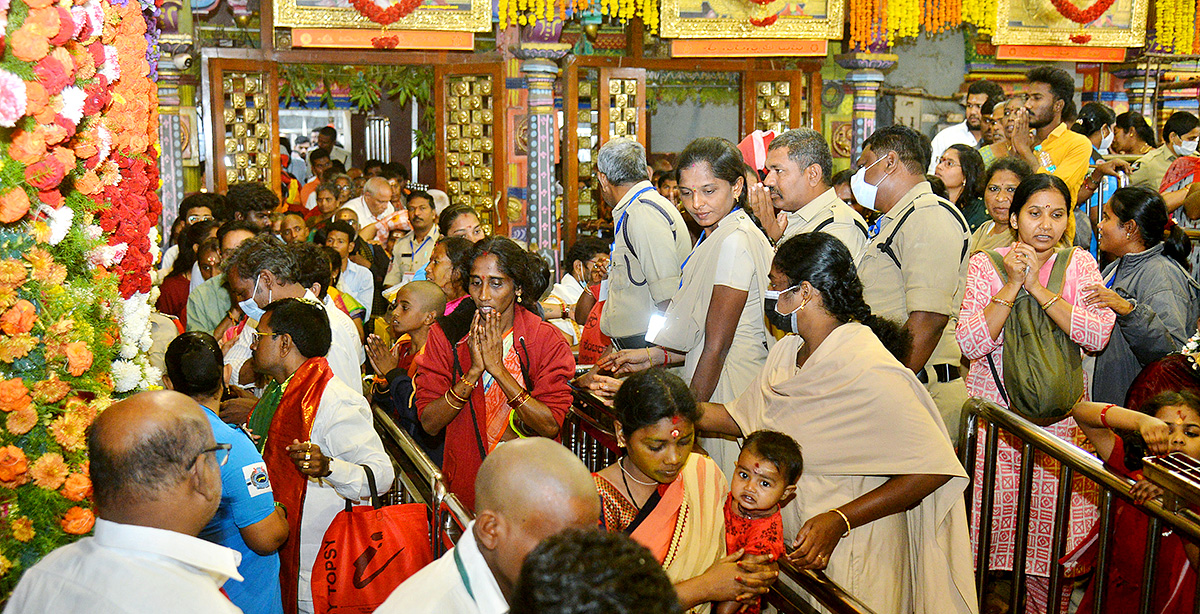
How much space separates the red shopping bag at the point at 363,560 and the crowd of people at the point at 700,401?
129 mm

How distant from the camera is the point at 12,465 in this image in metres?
2.33

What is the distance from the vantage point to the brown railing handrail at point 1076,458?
235cm

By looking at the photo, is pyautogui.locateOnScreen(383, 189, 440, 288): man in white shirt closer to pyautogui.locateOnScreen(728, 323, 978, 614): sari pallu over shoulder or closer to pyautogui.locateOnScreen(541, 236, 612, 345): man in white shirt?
pyautogui.locateOnScreen(541, 236, 612, 345): man in white shirt

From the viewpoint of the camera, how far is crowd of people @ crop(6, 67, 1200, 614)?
66.1 inches

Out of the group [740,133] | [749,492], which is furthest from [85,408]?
[740,133]

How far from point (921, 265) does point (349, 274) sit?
337 centimetres

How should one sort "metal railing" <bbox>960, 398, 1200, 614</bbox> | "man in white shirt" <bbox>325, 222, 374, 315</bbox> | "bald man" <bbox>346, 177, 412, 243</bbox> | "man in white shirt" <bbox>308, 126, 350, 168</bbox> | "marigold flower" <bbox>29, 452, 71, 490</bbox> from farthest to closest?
"man in white shirt" <bbox>308, 126, 350, 168</bbox> < "bald man" <bbox>346, 177, 412, 243</bbox> < "man in white shirt" <bbox>325, 222, 374, 315</bbox> < "metal railing" <bbox>960, 398, 1200, 614</bbox> < "marigold flower" <bbox>29, 452, 71, 490</bbox>

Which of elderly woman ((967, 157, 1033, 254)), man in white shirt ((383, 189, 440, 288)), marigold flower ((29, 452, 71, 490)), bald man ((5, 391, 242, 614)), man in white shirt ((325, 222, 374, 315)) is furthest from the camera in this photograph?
man in white shirt ((383, 189, 440, 288))

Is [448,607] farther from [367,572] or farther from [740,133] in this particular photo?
[740,133]

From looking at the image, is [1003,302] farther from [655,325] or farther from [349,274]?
A: [349,274]

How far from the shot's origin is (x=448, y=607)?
1.55 metres

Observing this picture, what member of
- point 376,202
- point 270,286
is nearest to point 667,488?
point 270,286

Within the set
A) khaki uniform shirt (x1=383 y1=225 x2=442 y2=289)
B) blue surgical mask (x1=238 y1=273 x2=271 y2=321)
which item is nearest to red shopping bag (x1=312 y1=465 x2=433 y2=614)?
blue surgical mask (x1=238 y1=273 x2=271 y2=321)

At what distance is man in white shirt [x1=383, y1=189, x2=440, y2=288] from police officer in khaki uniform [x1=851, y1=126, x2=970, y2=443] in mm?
3286
